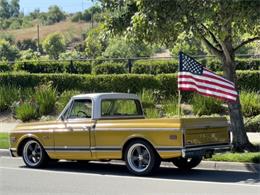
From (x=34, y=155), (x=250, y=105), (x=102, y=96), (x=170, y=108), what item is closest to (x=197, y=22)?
(x=102, y=96)

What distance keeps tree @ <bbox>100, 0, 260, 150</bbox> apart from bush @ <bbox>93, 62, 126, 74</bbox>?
11324 mm

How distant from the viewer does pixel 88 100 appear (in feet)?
43.0

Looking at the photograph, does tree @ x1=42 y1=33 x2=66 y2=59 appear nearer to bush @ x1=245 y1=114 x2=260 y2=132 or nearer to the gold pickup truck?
bush @ x1=245 y1=114 x2=260 y2=132

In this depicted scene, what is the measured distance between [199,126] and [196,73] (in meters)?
1.82

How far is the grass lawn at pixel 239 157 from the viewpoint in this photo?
42.6 ft

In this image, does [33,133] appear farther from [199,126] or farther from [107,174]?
[199,126]

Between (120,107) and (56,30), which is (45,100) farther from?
(56,30)

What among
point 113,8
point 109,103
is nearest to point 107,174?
point 109,103

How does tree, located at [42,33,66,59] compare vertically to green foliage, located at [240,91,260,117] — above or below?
above

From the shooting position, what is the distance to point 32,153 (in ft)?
45.6

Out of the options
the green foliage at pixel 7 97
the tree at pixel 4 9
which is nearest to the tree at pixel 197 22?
the green foliage at pixel 7 97

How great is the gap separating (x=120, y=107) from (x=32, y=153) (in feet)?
7.60

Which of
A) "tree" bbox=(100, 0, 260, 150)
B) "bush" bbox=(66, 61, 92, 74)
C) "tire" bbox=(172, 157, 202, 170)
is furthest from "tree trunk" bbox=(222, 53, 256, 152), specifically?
"bush" bbox=(66, 61, 92, 74)

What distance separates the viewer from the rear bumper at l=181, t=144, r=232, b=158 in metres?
11.5
